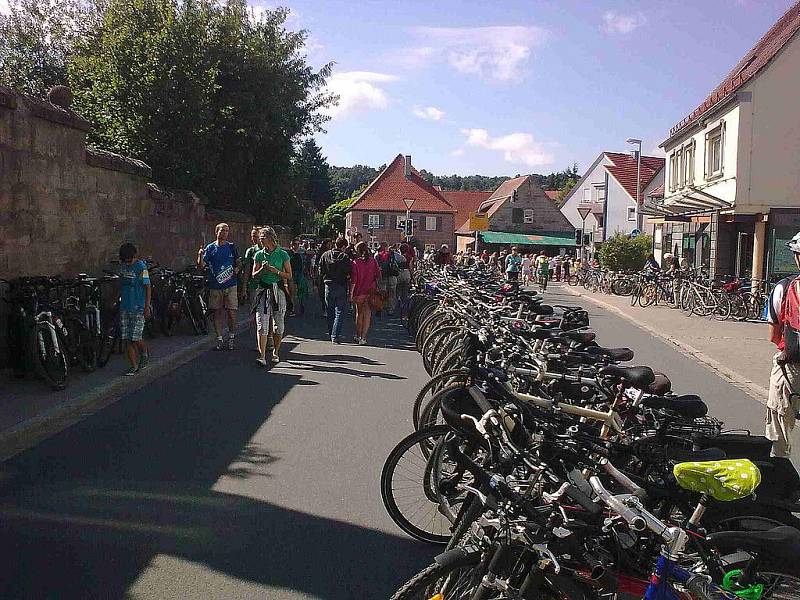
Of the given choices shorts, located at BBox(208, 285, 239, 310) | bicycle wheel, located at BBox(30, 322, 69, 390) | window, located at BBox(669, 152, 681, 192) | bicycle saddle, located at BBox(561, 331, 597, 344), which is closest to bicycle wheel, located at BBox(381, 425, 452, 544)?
bicycle saddle, located at BBox(561, 331, 597, 344)

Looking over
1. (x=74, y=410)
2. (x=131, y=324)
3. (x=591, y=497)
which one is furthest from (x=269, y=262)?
(x=591, y=497)

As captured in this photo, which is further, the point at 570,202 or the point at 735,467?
the point at 570,202

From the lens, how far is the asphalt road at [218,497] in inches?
172

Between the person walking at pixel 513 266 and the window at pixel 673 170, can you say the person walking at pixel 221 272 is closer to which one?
the person walking at pixel 513 266

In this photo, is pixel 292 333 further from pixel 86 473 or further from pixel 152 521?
pixel 152 521

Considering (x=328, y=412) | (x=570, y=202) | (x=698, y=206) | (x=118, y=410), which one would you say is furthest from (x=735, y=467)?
(x=570, y=202)

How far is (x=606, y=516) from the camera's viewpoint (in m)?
3.07

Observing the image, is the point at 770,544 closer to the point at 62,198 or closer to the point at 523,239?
the point at 62,198

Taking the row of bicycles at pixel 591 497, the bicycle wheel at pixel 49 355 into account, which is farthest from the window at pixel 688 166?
the row of bicycles at pixel 591 497

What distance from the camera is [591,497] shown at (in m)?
3.06

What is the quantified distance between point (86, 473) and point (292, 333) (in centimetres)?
975

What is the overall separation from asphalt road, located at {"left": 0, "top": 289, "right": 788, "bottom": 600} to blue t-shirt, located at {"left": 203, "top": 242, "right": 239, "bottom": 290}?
7.92 ft

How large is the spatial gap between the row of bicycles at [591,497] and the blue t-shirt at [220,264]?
281 inches

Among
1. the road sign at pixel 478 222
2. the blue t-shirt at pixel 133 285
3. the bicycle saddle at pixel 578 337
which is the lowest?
the bicycle saddle at pixel 578 337
